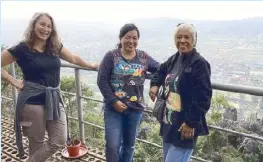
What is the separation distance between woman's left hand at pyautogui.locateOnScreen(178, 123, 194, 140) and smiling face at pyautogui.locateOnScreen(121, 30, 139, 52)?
0.61m

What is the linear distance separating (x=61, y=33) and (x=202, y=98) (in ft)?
3.76

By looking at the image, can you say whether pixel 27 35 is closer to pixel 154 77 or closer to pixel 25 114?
pixel 25 114

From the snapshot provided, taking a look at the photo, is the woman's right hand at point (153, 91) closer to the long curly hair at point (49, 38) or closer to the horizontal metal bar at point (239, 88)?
the horizontal metal bar at point (239, 88)

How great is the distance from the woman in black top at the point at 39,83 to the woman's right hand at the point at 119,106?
448 mm

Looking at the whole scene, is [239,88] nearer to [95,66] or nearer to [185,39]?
[185,39]

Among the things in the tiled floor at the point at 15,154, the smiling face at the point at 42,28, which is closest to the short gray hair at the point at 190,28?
the smiling face at the point at 42,28

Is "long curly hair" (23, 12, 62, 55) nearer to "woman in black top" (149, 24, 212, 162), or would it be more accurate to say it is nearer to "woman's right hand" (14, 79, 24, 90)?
"woman's right hand" (14, 79, 24, 90)

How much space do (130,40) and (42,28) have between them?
58cm

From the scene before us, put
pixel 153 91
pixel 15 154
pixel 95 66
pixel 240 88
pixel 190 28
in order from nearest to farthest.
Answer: pixel 190 28
pixel 240 88
pixel 153 91
pixel 95 66
pixel 15 154

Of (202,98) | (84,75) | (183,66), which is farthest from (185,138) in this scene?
(84,75)

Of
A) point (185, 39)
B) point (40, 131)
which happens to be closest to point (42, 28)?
point (40, 131)

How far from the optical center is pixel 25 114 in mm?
1977

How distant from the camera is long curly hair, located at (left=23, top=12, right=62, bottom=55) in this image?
1921 mm

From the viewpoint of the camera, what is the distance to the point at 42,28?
6.32 ft
